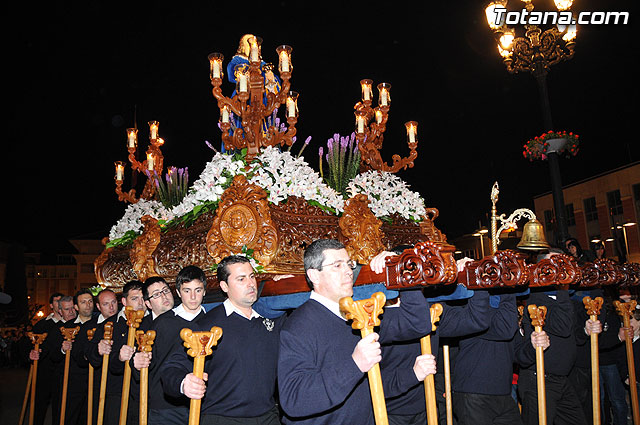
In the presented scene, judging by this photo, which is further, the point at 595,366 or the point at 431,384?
the point at 595,366

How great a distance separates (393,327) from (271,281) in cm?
101

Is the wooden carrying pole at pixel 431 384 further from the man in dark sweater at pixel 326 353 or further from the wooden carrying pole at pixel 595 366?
the wooden carrying pole at pixel 595 366

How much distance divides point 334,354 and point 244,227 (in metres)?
2.07

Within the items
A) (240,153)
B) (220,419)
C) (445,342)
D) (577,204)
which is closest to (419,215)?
(445,342)

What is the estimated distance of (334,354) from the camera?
2.69 m

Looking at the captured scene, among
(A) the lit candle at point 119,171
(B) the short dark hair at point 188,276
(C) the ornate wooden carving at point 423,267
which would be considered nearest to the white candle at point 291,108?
(B) the short dark hair at point 188,276

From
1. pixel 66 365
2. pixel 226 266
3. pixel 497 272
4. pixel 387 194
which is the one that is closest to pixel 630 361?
pixel 387 194

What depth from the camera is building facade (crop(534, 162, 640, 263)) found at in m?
25.3

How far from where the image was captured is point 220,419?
132 inches

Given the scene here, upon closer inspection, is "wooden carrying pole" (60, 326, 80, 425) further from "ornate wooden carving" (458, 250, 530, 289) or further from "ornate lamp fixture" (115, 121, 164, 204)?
"ornate wooden carving" (458, 250, 530, 289)

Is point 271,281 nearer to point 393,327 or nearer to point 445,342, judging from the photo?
point 393,327

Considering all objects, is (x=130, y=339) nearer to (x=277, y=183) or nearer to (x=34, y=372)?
(x=277, y=183)

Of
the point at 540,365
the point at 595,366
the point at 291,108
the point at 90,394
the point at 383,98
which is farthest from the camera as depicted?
the point at 383,98

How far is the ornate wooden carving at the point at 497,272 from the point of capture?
9.63 ft
